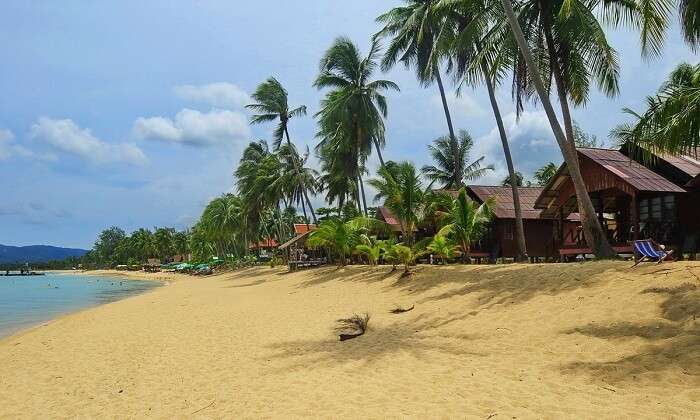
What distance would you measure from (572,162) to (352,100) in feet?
54.5

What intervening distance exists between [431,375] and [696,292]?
430 centimetres

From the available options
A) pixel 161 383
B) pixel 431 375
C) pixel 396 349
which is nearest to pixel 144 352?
pixel 161 383

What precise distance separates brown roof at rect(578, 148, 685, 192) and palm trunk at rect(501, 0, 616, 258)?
270 cm

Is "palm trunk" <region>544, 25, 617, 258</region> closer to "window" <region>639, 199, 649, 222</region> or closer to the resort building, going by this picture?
the resort building

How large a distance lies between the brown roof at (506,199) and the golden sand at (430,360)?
9165 mm

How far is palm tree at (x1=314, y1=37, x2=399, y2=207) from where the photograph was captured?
2736cm

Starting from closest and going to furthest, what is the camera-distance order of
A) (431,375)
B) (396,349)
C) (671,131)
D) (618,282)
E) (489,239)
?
(431,375), (671,131), (396,349), (618,282), (489,239)

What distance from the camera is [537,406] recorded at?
17.2ft

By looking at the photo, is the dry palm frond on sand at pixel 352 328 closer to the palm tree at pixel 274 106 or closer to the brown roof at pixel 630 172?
the brown roof at pixel 630 172

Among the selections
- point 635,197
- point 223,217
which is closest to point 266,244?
point 223,217

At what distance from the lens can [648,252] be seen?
32.7 ft

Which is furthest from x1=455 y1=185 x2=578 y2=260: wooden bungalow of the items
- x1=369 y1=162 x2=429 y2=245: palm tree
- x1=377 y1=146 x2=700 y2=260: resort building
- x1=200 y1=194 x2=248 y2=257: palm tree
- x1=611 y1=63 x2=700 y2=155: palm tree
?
x1=200 y1=194 x2=248 y2=257: palm tree

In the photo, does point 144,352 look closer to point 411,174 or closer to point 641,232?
point 411,174

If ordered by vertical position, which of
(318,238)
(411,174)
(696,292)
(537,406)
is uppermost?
A: (411,174)
